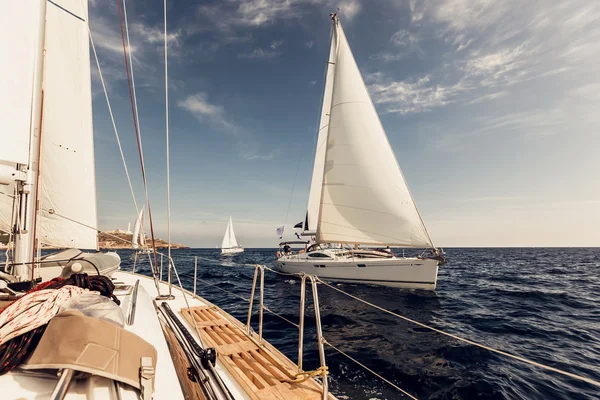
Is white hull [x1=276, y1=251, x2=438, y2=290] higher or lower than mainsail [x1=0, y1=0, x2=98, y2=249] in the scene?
lower

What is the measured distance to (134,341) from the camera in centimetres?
162

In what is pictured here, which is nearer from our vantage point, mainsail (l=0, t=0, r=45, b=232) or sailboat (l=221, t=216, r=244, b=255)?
mainsail (l=0, t=0, r=45, b=232)

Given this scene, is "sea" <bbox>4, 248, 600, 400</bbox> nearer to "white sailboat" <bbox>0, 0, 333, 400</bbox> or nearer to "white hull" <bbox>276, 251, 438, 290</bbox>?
"white hull" <bbox>276, 251, 438, 290</bbox>

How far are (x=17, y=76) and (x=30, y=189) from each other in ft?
4.70

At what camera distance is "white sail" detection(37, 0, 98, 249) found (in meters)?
5.66

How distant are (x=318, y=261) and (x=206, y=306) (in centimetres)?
1139

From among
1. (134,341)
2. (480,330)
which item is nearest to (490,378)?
(480,330)

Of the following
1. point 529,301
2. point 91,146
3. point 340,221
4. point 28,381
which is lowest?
point 529,301

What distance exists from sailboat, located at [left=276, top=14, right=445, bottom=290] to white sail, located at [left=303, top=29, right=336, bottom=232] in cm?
128

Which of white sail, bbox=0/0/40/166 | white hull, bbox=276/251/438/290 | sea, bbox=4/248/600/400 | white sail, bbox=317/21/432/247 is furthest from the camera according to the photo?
white sail, bbox=317/21/432/247

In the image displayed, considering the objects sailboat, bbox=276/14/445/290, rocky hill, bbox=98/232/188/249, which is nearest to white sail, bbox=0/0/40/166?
rocky hill, bbox=98/232/188/249

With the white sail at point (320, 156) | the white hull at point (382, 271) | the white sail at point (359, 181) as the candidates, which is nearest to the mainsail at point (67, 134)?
the white sail at point (359, 181)

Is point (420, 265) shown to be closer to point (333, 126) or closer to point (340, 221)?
point (340, 221)

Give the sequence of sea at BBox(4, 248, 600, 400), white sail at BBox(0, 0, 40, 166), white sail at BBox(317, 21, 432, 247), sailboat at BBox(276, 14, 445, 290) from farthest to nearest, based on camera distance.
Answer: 1. white sail at BBox(317, 21, 432, 247)
2. sailboat at BBox(276, 14, 445, 290)
3. sea at BBox(4, 248, 600, 400)
4. white sail at BBox(0, 0, 40, 166)
